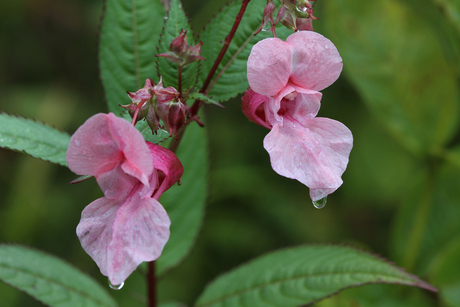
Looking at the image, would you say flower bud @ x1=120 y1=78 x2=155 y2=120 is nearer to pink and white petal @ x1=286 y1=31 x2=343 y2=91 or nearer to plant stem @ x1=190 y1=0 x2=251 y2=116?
plant stem @ x1=190 y1=0 x2=251 y2=116

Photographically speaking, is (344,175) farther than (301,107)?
Yes

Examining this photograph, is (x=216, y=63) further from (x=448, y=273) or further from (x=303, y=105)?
(x=448, y=273)

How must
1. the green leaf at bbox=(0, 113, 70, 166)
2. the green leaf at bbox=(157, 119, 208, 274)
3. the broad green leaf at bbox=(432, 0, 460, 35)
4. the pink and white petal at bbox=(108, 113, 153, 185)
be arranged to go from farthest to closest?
the broad green leaf at bbox=(432, 0, 460, 35) < the green leaf at bbox=(157, 119, 208, 274) < the green leaf at bbox=(0, 113, 70, 166) < the pink and white petal at bbox=(108, 113, 153, 185)

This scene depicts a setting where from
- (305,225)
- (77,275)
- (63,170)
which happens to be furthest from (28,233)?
(305,225)

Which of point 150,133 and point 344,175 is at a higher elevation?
point 150,133

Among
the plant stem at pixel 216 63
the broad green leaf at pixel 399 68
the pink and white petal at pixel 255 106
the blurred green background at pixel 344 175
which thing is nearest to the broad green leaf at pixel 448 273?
the blurred green background at pixel 344 175

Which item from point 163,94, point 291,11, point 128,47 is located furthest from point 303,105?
point 128,47

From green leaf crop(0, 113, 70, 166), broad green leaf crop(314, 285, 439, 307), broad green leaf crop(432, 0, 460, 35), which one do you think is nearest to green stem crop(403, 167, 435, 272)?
broad green leaf crop(314, 285, 439, 307)
